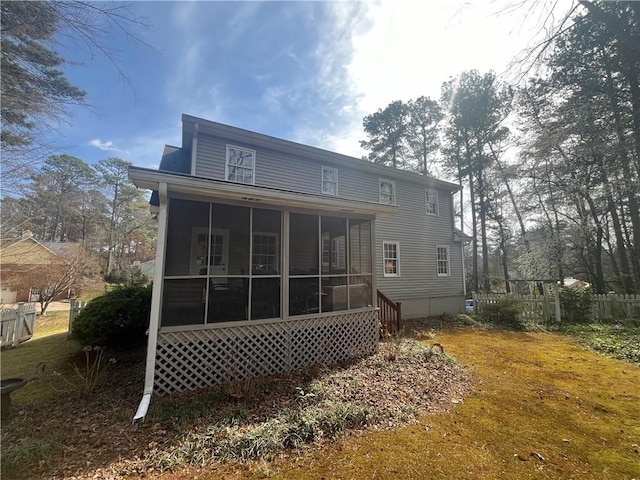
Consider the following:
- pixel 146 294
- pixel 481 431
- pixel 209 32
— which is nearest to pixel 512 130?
pixel 209 32

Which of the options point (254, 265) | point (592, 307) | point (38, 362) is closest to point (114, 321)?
point (38, 362)

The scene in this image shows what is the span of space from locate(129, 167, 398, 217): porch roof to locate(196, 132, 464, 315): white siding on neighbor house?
13.8ft

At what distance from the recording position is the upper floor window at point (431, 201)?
13527 mm

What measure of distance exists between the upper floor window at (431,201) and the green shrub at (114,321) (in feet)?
40.6

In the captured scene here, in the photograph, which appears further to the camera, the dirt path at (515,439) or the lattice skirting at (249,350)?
the lattice skirting at (249,350)

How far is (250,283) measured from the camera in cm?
501

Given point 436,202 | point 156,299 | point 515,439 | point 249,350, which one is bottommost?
point 515,439

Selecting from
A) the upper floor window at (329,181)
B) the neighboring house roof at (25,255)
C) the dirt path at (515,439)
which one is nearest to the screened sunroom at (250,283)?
the dirt path at (515,439)

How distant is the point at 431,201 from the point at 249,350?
467 inches

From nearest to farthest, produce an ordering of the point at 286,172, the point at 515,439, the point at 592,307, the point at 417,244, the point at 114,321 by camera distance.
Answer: the point at 515,439 → the point at 114,321 → the point at 286,172 → the point at 592,307 → the point at 417,244

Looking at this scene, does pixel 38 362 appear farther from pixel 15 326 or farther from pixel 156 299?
pixel 156 299

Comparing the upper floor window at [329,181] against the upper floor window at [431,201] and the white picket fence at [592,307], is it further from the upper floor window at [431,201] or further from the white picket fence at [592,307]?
the white picket fence at [592,307]

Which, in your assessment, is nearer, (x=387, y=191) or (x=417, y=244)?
(x=387, y=191)

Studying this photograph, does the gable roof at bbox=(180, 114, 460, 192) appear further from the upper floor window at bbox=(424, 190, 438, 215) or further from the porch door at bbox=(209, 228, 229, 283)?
the porch door at bbox=(209, 228, 229, 283)
